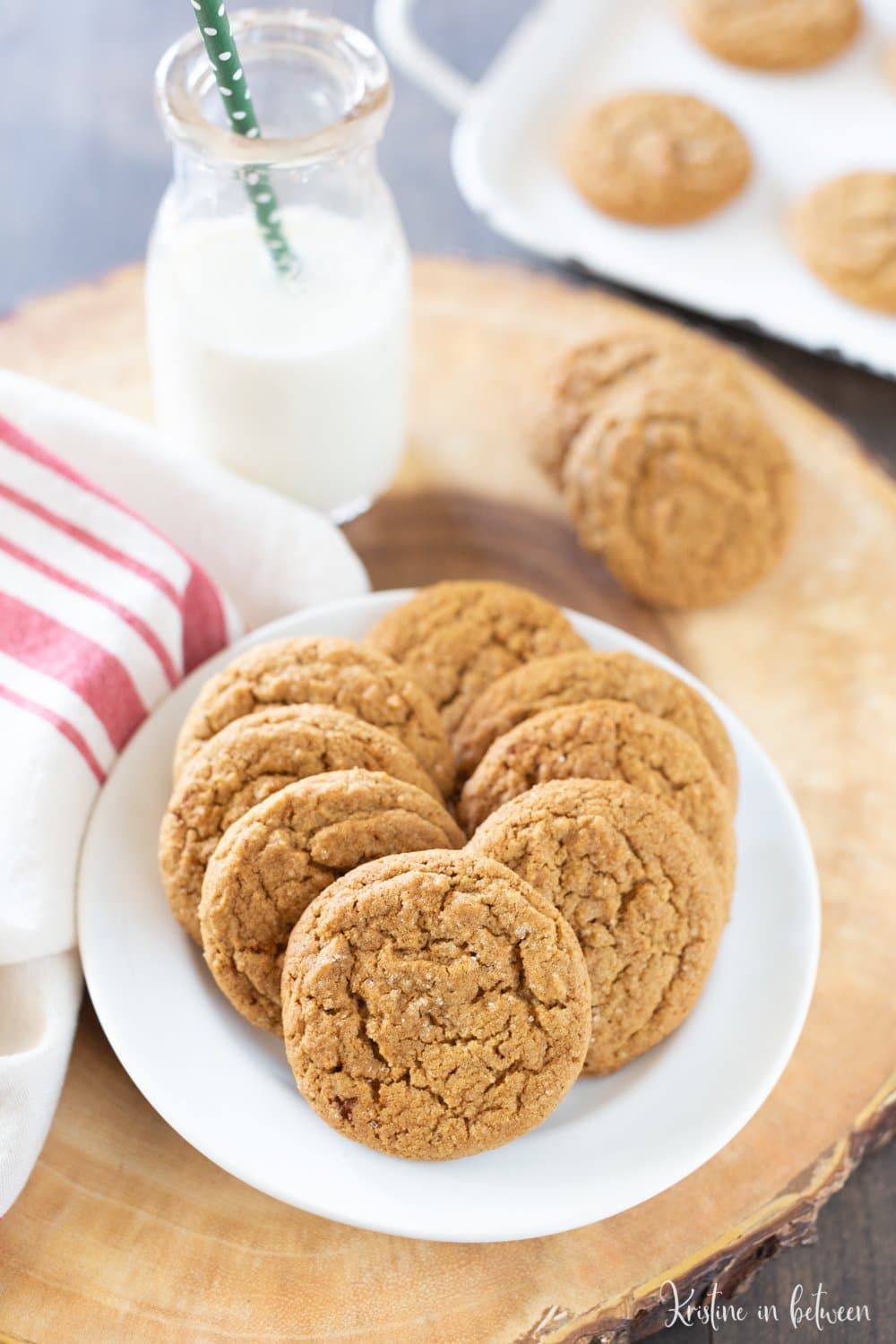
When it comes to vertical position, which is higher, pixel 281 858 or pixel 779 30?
pixel 779 30

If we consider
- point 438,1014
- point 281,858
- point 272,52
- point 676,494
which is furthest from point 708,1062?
point 272,52

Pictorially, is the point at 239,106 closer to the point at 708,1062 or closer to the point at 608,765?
the point at 608,765

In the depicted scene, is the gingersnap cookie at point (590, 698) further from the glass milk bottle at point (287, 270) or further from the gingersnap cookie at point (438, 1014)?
Answer: the glass milk bottle at point (287, 270)

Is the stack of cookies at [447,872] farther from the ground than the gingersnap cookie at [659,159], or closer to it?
closer to it

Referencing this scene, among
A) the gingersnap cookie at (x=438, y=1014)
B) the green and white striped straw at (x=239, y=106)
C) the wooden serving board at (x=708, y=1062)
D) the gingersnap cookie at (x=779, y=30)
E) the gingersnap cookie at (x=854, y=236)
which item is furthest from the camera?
the gingersnap cookie at (x=779, y=30)

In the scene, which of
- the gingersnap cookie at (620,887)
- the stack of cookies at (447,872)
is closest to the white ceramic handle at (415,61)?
the stack of cookies at (447,872)

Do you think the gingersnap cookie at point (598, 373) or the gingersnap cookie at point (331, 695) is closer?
the gingersnap cookie at point (331, 695)

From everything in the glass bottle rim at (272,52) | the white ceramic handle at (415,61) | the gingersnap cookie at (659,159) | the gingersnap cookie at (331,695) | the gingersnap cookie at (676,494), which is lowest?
the gingersnap cookie at (676,494)

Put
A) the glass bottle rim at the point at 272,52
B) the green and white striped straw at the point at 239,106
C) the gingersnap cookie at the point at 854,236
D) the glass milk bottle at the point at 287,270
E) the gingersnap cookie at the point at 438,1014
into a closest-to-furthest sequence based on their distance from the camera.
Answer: the gingersnap cookie at the point at 438,1014, the green and white striped straw at the point at 239,106, the glass bottle rim at the point at 272,52, the glass milk bottle at the point at 287,270, the gingersnap cookie at the point at 854,236
